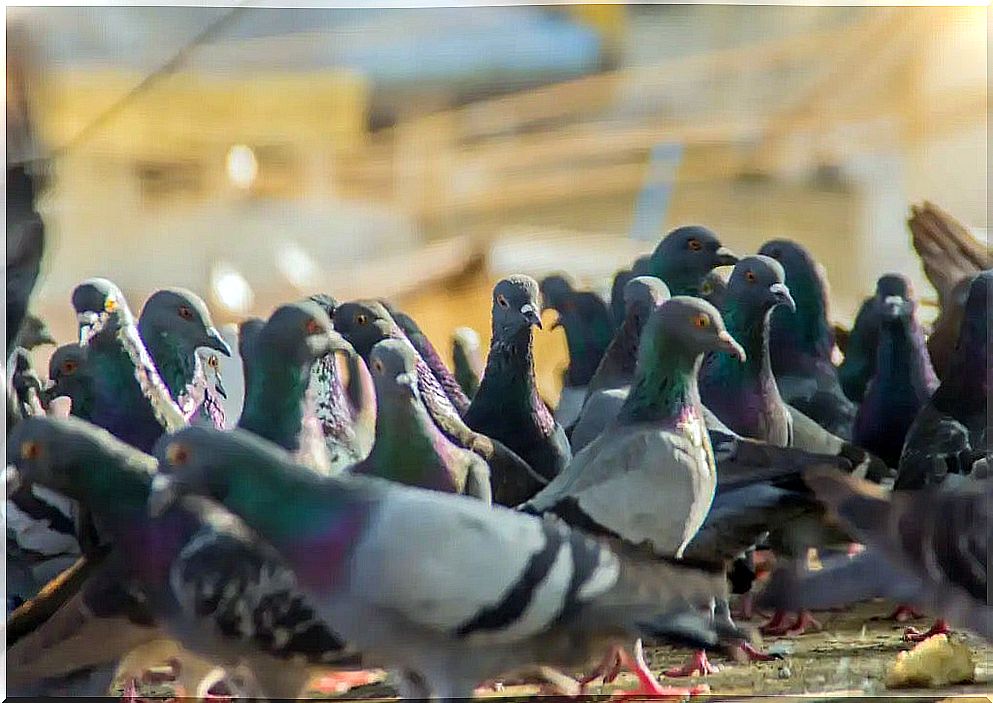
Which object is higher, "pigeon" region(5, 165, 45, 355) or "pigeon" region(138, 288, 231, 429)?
"pigeon" region(5, 165, 45, 355)

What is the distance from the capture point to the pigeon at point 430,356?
3965 millimetres

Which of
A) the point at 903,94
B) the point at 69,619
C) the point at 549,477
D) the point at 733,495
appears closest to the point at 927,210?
the point at 903,94

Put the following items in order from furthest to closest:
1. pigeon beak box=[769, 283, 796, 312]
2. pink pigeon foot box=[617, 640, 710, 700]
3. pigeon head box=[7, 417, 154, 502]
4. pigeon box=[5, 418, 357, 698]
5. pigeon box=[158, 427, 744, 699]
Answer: pigeon beak box=[769, 283, 796, 312] → pink pigeon foot box=[617, 640, 710, 700] → pigeon head box=[7, 417, 154, 502] → pigeon box=[5, 418, 357, 698] → pigeon box=[158, 427, 744, 699]

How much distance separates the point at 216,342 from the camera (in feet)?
12.9

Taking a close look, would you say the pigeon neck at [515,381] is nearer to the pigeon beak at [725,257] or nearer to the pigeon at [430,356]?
the pigeon at [430,356]

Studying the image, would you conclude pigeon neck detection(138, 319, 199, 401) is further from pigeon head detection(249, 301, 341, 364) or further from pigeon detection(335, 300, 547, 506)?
pigeon detection(335, 300, 547, 506)

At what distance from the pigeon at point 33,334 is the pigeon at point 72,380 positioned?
7cm

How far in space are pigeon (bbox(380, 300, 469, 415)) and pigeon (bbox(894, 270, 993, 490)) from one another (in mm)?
1560

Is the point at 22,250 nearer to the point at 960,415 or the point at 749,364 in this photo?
the point at 749,364

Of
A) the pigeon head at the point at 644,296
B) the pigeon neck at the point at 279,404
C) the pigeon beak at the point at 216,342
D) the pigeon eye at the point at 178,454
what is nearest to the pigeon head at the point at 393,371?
the pigeon neck at the point at 279,404

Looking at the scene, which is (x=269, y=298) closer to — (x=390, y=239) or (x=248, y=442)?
(x=390, y=239)

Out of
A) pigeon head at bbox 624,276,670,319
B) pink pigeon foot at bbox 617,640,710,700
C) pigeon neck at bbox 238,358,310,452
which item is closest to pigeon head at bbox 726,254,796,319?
pigeon head at bbox 624,276,670,319

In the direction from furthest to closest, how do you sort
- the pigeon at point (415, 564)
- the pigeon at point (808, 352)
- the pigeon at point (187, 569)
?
the pigeon at point (808, 352)
the pigeon at point (187, 569)
the pigeon at point (415, 564)

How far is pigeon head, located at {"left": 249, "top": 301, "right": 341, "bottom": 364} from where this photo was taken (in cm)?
371
